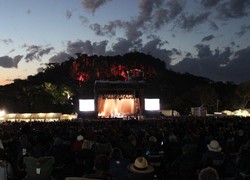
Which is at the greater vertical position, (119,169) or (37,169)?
(37,169)

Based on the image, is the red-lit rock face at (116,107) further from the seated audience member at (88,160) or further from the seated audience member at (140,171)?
the seated audience member at (140,171)

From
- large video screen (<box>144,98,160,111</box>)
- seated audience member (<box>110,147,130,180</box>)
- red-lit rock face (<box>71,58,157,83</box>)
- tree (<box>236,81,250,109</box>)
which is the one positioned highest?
red-lit rock face (<box>71,58,157,83</box>)

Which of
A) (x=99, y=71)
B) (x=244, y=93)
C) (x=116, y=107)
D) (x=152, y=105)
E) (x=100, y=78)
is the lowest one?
(x=152, y=105)

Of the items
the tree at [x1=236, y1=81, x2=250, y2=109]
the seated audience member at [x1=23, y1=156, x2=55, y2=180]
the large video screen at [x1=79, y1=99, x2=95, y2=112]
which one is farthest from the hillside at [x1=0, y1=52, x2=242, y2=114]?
the seated audience member at [x1=23, y1=156, x2=55, y2=180]

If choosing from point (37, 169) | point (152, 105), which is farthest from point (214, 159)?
point (152, 105)

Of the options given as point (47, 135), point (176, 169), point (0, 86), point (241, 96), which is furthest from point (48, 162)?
point (0, 86)


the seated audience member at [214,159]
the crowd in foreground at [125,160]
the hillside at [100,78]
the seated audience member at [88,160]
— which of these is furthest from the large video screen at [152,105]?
the seated audience member at [214,159]

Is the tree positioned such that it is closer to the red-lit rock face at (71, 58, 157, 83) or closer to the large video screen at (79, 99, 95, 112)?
the red-lit rock face at (71, 58, 157, 83)

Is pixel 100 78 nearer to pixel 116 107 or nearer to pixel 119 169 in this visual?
pixel 116 107

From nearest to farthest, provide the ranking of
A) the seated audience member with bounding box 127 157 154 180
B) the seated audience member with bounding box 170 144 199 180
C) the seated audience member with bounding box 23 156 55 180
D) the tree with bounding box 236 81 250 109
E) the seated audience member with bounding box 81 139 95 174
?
the seated audience member with bounding box 127 157 154 180 < the seated audience member with bounding box 23 156 55 180 < the seated audience member with bounding box 170 144 199 180 < the seated audience member with bounding box 81 139 95 174 < the tree with bounding box 236 81 250 109

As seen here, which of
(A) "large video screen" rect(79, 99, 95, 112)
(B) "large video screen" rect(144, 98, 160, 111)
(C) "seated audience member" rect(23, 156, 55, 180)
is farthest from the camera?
(B) "large video screen" rect(144, 98, 160, 111)

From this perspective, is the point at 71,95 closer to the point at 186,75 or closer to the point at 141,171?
the point at 186,75

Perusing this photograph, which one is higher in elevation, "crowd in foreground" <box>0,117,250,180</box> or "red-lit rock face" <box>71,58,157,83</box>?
"red-lit rock face" <box>71,58,157,83</box>

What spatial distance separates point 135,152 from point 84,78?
294 ft
